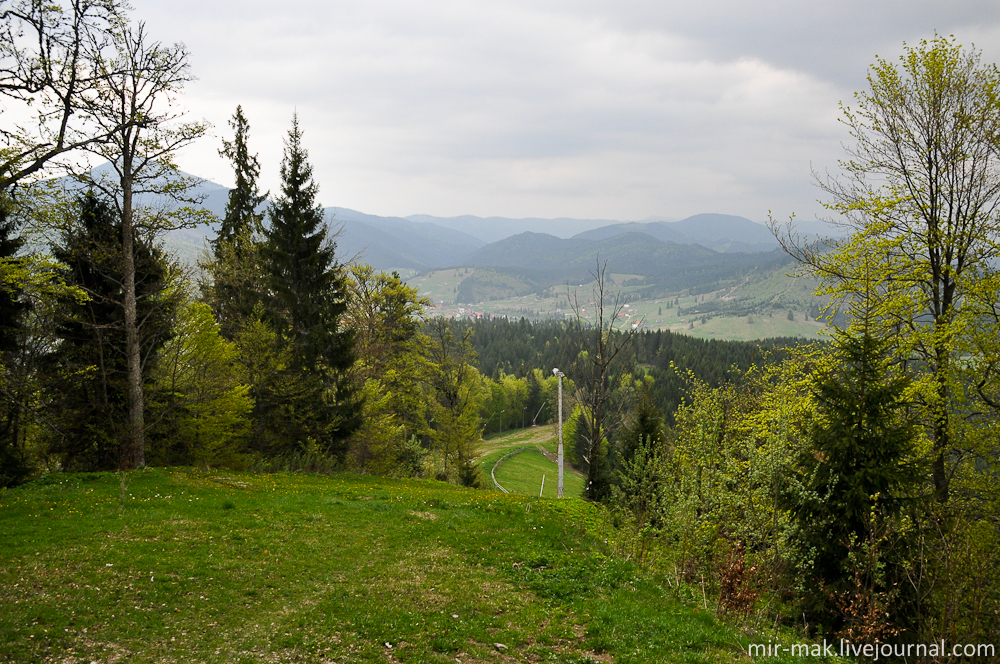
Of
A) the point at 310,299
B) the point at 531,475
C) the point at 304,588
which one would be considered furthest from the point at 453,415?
the point at 531,475

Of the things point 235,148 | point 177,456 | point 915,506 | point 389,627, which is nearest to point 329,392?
point 177,456

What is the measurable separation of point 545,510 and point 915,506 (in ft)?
34.3

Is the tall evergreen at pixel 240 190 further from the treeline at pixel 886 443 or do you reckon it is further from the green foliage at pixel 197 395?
the treeline at pixel 886 443

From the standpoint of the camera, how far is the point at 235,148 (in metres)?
36.1

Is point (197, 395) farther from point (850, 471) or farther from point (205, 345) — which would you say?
point (850, 471)

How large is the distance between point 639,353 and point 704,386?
11650 centimetres

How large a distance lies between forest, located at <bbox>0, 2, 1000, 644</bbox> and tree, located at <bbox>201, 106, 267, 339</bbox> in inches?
74.3

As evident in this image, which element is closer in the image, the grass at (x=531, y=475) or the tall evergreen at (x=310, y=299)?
the tall evergreen at (x=310, y=299)

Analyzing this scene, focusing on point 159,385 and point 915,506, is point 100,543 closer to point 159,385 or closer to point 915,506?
point 159,385

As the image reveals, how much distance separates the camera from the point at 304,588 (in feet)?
33.2

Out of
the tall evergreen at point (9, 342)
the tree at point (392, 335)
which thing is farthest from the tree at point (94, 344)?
the tree at point (392, 335)

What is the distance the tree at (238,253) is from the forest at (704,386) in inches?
74.3

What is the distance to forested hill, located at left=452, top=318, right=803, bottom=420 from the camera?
385 ft

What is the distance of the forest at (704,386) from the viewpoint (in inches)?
470
